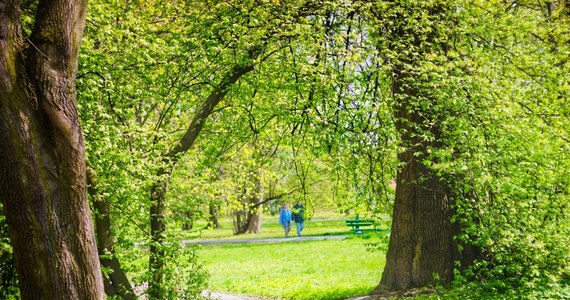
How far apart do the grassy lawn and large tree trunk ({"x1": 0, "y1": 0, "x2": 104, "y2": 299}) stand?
11.7 ft

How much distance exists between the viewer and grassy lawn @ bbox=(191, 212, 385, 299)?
13406mm

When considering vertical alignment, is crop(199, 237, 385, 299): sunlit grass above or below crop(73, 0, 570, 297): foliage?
below

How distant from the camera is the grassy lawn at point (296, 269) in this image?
13.4m

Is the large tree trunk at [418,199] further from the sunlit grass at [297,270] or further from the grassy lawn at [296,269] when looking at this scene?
the sunlit grass at [297,270]

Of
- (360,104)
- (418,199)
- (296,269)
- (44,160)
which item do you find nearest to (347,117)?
(360,104)

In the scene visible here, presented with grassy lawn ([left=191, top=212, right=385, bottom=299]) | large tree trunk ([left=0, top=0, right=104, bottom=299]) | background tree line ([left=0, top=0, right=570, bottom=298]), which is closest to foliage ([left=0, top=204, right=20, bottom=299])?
background tree line ([left=0, top=0, right=570, bottom=298])

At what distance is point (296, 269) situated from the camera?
17156mm

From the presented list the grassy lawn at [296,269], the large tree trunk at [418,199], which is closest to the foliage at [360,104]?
the large tree trunk at [418,199]

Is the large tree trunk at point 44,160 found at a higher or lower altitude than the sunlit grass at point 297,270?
higher

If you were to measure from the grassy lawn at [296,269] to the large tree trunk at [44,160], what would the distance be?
3.58 m

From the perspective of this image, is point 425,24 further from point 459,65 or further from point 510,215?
point 510,215

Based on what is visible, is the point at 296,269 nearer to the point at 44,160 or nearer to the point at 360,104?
the point at 360,104

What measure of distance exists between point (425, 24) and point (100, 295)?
6839 mm

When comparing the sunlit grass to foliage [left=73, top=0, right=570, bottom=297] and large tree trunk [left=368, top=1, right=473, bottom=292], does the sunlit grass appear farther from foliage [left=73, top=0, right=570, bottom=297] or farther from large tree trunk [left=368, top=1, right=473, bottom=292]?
foliage [left=73, top=0, right=570, bottom=297]
